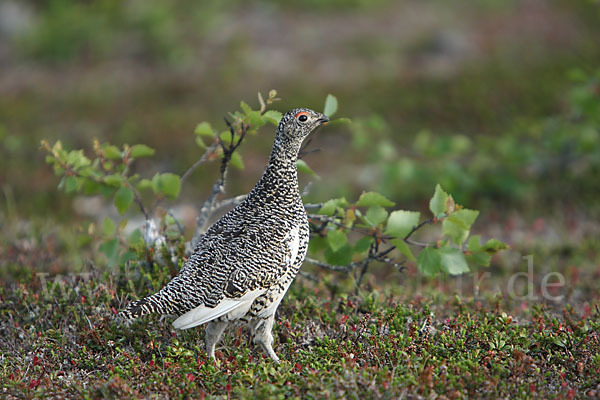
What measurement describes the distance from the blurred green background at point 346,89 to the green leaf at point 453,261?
3066 millimetres

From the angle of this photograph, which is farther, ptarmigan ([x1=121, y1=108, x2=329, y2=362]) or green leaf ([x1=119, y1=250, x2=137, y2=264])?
green leaf ([x1=119, y1=250, x2=137, y2=264])

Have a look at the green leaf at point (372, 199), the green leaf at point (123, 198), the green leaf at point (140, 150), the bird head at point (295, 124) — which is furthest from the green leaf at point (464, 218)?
the green leaf at point (123, 198)

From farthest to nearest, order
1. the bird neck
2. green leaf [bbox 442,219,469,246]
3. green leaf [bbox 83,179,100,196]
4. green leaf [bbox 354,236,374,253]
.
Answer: green leaf [bbox 83,179,100,196], green leaf [bbox 354,236,374,253], green leaf [bbox 442,219,469,246], the bird neck

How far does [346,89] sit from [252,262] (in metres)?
11.2

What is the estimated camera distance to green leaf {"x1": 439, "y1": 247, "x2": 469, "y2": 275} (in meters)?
4.70

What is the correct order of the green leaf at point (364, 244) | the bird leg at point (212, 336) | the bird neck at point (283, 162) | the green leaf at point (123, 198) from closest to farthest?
the bird leg at point (212, 336), the bird neck at point (283, 162), the green leaf at point (364, 244), the green leaf at point (123, 198)

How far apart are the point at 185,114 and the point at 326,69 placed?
4756 mm

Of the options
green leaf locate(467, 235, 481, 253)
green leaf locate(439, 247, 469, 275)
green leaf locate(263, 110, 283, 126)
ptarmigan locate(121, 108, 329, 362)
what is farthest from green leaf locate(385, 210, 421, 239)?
green leaf locate(263, 110, 283, 126)

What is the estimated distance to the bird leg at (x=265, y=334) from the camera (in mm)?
4316

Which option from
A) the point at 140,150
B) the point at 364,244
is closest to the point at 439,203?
the point at 364,244

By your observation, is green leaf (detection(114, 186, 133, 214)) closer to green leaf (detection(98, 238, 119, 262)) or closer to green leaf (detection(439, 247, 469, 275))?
green leaf (detection(98, 238, 119, 262))

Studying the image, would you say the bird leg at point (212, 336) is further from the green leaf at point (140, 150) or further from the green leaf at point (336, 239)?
the green leaf at point (140, 150)

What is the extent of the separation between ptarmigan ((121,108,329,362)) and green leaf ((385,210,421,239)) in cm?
89

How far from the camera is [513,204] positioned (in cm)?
983
